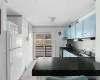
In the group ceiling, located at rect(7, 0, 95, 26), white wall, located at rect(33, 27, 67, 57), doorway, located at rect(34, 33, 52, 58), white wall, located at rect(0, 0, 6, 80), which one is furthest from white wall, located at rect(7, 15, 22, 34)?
doorway, located at rect(34, 33, 52, 58)

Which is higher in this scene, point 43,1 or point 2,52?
point 43,1

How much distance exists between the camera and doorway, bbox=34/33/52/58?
9.10 metres

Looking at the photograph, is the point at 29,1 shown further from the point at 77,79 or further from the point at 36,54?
the point at 36,54

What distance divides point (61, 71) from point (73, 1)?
2.15 meters

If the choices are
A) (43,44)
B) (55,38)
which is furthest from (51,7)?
(43,44)

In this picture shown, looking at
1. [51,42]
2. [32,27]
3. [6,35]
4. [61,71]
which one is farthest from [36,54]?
[61,71]

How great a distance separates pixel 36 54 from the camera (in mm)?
9219

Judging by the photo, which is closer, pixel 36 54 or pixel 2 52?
pixel 2 52

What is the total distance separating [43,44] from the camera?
9.14 m

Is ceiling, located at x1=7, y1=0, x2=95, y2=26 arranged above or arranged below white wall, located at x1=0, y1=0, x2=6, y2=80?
above

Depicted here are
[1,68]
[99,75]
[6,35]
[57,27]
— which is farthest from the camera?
[57,27]

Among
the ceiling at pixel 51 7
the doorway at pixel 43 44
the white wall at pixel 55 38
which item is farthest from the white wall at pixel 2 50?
the doorway at pixel 43 44

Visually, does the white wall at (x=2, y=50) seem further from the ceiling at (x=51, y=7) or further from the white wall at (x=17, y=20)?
the white wall at (x=17, y=20)

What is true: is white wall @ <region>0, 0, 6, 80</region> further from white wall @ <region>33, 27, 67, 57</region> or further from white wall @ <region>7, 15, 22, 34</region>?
white wall @ <region>33, 27, 67, 57</region>
